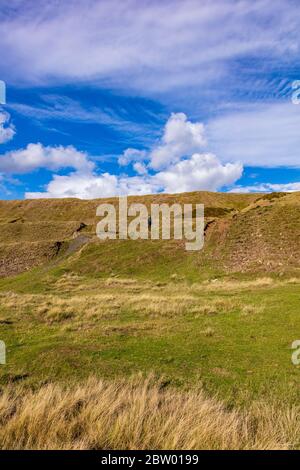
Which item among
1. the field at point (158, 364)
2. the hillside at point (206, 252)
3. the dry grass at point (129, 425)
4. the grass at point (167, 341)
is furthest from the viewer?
the hillside at point (206, 252)

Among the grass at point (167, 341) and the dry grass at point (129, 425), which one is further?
the grass at point (167, 341)

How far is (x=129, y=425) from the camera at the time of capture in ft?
22.0

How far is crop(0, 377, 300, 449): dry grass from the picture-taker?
6215mm

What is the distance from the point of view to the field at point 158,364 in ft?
21.7

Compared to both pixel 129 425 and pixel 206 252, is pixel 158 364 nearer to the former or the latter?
pixel 129 425

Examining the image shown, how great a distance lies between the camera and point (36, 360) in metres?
13.9

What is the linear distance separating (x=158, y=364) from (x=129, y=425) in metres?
6.89

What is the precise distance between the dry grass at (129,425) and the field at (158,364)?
0.9 inches

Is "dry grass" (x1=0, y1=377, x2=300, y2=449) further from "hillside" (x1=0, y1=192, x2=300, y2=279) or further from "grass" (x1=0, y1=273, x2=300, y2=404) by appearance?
"hillside" (x1=0, y1=192, x2=300, y2=279)

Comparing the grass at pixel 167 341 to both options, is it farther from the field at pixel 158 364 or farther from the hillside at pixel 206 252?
the hillside at pixel 206 252

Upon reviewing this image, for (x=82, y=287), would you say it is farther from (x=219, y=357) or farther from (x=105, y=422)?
(x=105, y=422)

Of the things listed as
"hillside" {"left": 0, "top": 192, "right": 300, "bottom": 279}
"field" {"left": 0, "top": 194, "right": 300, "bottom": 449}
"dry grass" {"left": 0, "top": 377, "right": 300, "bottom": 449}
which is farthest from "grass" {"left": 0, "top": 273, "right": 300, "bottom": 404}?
"hillside" {"left": 0, "top": 192, "right": 300, "bottom": 279}

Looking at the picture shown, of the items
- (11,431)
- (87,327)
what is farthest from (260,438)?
(87,327)

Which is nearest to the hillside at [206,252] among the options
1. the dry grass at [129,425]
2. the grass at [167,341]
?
the grass at [167,341]
